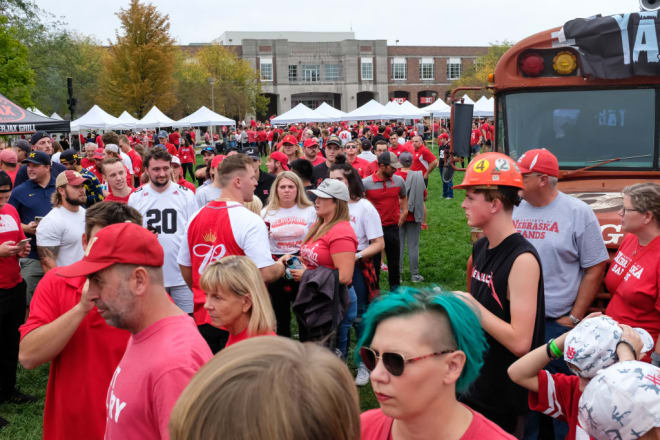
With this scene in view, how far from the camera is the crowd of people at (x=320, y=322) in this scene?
1.27 m

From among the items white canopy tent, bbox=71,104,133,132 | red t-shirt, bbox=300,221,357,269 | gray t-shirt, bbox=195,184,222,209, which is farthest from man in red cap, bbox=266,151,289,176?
white canopy tent, bbox=71,104,133,132

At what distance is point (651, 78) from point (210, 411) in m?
5.51

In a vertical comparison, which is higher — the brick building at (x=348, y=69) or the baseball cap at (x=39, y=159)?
the brick building at (x=348, y=69)

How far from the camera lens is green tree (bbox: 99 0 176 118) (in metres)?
47.6

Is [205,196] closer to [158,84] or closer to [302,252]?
[302,252]

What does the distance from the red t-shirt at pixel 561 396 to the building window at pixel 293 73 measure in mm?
80696

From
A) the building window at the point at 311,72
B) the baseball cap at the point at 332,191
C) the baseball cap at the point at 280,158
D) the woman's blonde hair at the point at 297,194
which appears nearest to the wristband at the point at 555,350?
the baseball cap at the point at 332,191

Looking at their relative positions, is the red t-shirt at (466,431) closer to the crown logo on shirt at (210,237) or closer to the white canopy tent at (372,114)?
the crown logo on shirt at (210,237)

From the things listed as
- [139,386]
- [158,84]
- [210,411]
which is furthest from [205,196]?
Result: [158,84]

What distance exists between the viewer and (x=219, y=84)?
190ft

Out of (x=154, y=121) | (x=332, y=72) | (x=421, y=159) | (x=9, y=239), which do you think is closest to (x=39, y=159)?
(x=9, y=239)

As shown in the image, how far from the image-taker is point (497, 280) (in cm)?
299

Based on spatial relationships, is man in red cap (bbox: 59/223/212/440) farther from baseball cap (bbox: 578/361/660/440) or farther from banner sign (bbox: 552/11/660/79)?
banner sign (bbox: 552/11/660/79)

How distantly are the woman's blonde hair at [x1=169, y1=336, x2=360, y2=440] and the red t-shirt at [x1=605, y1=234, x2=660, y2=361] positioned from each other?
9.55ft
